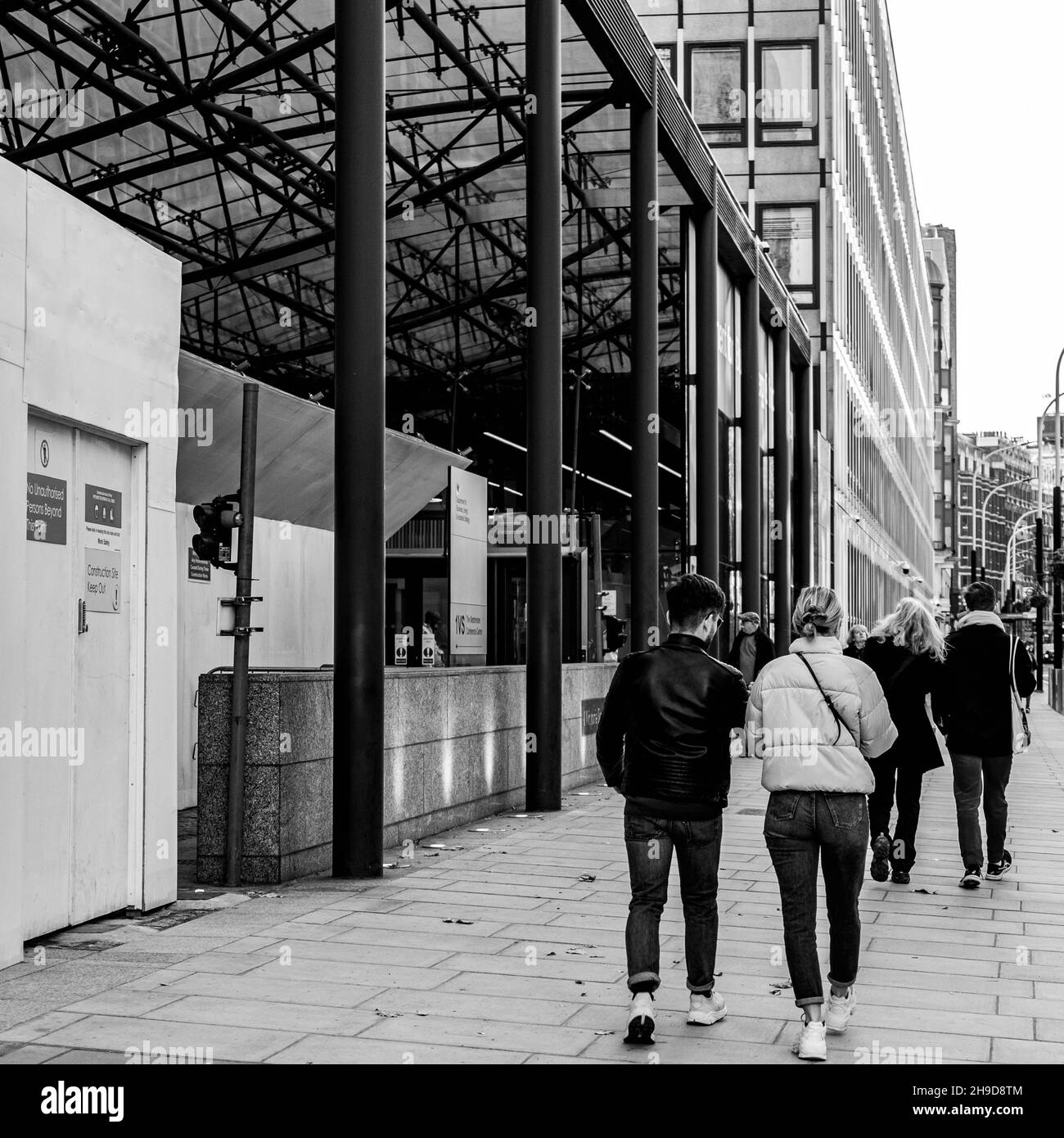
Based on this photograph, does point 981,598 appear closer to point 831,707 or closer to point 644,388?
point 831,707

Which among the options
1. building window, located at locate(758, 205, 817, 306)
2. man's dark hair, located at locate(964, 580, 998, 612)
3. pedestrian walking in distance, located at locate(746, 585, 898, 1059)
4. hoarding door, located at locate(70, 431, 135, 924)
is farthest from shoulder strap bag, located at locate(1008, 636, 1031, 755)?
building window, located at locate(758, 205, 817, 306)

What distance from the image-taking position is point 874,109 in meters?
63.8

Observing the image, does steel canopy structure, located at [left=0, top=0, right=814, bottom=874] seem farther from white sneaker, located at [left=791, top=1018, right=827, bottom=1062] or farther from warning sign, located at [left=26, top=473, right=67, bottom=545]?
white sneaker, located at [left=791, top=1018, right=827, bottom=1062]

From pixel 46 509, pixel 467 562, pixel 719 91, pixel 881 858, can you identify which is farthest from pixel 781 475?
pixel 46 509

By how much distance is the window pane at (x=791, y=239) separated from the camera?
4750cm

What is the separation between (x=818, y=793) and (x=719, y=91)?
4501 centimetres

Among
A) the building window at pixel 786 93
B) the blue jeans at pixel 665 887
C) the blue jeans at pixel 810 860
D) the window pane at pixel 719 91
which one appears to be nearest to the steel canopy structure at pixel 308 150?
the blue jeans at pixel 665 887

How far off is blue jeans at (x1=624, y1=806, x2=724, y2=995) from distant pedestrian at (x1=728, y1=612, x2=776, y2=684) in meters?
14.1

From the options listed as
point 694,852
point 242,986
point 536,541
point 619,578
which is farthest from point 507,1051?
point 619,578

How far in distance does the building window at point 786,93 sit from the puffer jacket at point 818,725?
44.1 metres

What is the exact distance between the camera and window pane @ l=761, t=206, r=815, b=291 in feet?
156
